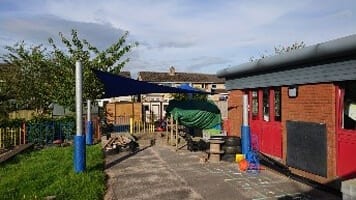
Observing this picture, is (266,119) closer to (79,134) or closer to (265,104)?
(265,104)

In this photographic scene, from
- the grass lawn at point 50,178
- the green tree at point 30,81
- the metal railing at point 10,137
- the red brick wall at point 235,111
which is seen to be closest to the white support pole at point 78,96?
the grass lawn at point 50,178

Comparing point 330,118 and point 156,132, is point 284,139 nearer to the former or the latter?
point 330,118

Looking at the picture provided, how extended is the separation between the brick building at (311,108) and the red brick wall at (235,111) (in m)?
1.46

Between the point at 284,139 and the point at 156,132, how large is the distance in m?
12.1

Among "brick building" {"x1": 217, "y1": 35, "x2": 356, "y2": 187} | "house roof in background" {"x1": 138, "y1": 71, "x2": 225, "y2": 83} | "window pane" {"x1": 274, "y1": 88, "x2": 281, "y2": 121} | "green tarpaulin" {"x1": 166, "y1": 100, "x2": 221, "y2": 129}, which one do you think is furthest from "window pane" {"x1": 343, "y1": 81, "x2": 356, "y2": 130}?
"house roof in background" {"x1": 138, "y1": 71, "x2": 225, "y2": 83}

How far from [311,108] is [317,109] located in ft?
1.00

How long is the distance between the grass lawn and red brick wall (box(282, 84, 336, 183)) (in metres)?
5.65

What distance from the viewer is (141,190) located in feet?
30.1

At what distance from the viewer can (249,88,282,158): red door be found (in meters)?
13.4

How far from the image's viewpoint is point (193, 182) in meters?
9.89

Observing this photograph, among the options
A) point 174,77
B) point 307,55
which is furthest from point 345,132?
point 174,77

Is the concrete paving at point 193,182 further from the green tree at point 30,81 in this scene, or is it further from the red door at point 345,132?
the green tree at point 30,81

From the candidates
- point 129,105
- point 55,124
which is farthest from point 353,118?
point 129,105

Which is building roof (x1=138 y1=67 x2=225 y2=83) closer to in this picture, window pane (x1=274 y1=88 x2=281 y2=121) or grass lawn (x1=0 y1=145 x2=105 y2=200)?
grass lawn (x1=0 y1=145 x2=105 y2=200)
